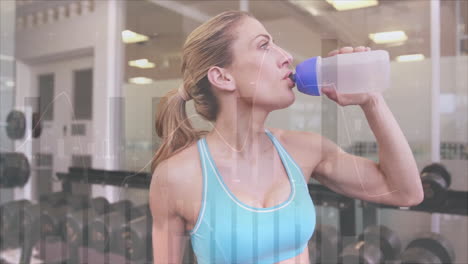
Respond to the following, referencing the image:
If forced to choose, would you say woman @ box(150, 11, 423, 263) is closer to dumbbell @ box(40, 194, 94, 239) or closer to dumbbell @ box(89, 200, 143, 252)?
dumbbell @ box(89, 200, 143, 252)

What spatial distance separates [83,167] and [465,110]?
5.06 ft

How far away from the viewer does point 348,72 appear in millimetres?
454

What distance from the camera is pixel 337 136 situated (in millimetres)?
580

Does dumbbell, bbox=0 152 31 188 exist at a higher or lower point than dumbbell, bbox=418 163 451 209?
higher

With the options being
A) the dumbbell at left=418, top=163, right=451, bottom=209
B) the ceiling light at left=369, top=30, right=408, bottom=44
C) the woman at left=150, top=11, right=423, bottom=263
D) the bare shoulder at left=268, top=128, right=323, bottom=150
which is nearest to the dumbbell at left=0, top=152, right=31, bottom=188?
the woman at left=150, top=11, right=423, bottom=263

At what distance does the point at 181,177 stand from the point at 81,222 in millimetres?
974

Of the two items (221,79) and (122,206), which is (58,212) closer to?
(122,206)

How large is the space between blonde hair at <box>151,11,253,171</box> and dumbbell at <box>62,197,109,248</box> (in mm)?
477

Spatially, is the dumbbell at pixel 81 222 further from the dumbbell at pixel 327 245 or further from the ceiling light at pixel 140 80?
the dumbbell at pixel 327 245

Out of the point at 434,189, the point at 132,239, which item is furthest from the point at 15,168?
the point at 434,189

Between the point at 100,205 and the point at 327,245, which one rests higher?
the point at 100,205

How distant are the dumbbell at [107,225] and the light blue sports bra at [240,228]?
1.66 feet

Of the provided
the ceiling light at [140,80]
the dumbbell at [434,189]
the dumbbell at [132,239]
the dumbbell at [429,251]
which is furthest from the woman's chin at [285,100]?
the dumbbell at [429,251]

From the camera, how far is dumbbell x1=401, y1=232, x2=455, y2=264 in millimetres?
1294
